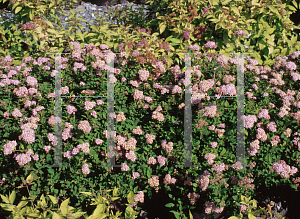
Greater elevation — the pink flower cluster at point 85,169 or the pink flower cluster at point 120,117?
the pink flower cluster at point 120,117

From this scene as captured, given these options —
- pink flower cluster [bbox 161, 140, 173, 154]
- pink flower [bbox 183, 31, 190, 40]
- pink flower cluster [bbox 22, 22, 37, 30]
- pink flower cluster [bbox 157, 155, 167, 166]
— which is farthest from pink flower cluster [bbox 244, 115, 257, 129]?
pink flower cluster [bbox 22, 22, 37, 30]

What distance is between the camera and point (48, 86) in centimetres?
273

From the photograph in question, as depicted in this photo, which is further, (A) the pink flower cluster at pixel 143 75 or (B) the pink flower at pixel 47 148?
(A) the pink flower cluster at pixel 143 75

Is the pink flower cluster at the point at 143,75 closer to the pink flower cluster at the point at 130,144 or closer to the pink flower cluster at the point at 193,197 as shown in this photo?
the pink flower cluster at the point at 130,144

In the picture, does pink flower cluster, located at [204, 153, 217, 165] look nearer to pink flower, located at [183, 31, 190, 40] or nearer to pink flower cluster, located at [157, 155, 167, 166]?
pink flower cluster, located at [157, 155, 167, 166]

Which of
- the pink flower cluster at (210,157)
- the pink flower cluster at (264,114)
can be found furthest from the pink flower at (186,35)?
the pink flower cluster at (210,157)

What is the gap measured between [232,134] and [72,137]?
1.54 meters

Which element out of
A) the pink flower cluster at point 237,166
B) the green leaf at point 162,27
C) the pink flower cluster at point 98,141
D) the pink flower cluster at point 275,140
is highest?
the green leaf at point 162,27

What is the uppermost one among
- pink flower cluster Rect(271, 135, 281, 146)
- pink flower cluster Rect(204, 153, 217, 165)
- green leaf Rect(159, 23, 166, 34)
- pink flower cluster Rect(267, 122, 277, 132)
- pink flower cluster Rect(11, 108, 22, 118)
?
green leaf Rect(159, 23, 166, 34)

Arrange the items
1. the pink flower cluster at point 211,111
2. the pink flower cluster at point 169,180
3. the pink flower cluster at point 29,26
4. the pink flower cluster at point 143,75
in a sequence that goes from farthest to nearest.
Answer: the pink flower cluster at point 29,26 < the pink flower cluster at point 143,75 < the pink flower cluster at point 169,180 < the pink flower cluster at point 211,111

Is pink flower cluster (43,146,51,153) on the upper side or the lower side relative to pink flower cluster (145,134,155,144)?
lower

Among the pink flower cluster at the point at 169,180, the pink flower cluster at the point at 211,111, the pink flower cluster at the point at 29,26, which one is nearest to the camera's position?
the pink flower cluster at the point at 211,111

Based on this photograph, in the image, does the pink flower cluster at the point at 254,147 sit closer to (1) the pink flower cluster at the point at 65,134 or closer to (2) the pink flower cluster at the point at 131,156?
(2) the pink flower cluster at the point at 131,156

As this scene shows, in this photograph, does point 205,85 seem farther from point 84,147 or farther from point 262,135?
point 84,147
